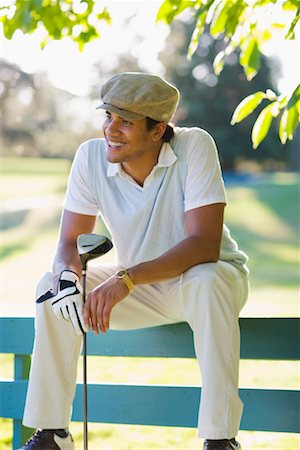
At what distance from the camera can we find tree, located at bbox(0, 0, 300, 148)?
2.98 meters

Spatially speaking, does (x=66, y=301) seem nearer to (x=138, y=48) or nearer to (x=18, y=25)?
(x=18, y=25)

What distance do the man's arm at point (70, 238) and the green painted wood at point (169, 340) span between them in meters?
0.33

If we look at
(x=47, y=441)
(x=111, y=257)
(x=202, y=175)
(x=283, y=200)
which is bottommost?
(x=283, y=200)

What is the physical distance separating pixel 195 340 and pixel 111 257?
→ 1074 cm

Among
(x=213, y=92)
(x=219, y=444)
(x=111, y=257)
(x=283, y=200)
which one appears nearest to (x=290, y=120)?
(x=219, y=444)

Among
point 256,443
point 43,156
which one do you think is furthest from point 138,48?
point 256,443

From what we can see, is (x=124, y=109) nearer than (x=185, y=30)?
Yes

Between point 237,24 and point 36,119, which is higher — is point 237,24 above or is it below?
above

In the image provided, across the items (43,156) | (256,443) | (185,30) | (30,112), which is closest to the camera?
(256,443)

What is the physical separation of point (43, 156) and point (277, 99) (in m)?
17.6

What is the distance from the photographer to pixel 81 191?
3.05 metres

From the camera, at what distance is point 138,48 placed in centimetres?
2130

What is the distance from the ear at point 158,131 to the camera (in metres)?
2.97

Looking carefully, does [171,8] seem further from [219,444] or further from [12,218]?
[12,218]
